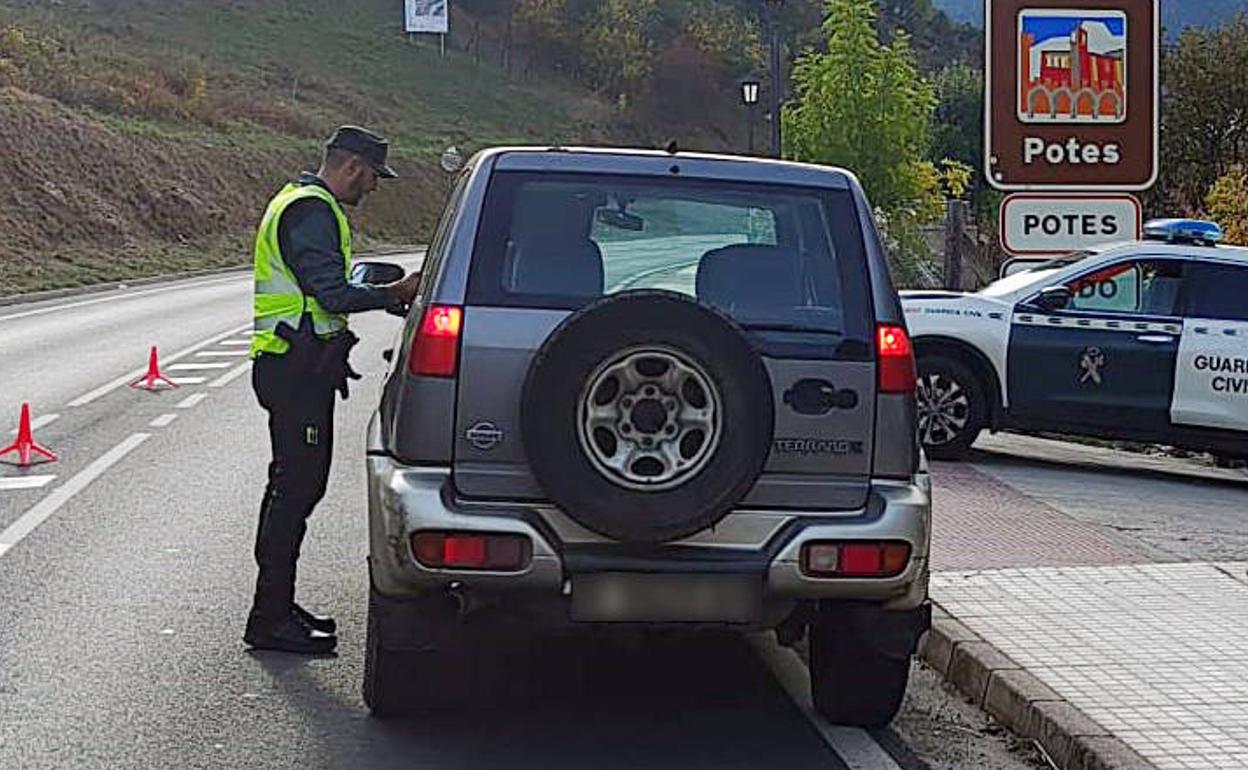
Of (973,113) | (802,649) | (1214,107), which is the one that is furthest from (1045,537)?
(973,113)

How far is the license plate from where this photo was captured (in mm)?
5828

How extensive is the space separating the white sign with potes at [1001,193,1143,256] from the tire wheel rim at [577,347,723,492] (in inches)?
309

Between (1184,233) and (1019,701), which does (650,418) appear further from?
(1184,233)

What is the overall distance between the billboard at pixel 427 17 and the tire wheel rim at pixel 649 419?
96535mm

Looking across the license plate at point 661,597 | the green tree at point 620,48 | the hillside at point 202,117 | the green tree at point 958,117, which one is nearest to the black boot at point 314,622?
the license plate at point 661,597

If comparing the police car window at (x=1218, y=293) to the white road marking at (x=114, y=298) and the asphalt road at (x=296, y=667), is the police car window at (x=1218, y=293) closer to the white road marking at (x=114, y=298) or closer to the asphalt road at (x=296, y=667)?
the asphalt road at (x=296, y=667)

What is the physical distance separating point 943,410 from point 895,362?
748cm

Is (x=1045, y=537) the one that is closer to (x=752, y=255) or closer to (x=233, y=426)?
(x=752, y=255)

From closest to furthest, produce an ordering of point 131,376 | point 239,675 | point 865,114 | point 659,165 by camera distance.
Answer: point 659,165 → point 239,675 → point 131,376 → point 865,114

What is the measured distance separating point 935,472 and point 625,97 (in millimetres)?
92055

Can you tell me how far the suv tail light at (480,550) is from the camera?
19.0ft

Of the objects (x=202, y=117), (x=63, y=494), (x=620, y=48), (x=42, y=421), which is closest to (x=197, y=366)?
(x=42, y=421)

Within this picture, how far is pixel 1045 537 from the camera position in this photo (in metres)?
10.0

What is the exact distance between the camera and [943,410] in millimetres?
13398
